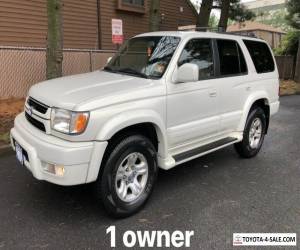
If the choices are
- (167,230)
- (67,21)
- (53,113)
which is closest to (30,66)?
(67,21)

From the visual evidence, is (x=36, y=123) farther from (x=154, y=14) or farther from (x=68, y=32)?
(x=68, y=32)

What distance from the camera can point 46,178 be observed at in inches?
140

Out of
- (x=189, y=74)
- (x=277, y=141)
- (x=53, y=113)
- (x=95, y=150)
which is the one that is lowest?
→ (x=277, y=141)

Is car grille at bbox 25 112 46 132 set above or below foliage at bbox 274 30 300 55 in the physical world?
below

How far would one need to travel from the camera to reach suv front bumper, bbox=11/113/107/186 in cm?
340

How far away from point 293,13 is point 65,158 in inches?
889

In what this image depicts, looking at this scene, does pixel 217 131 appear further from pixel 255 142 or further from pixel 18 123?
pixel 18 123

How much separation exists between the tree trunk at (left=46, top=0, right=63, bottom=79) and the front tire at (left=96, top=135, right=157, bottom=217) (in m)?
4.35

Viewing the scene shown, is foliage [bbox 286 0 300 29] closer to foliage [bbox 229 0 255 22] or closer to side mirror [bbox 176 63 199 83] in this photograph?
foliage [bbox 229 0 255 22]

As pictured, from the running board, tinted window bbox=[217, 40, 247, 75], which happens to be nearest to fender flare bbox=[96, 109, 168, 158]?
the running board

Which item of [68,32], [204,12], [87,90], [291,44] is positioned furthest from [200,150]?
[291,44]

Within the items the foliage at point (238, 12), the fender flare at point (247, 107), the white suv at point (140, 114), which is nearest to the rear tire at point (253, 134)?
the white suv at point (140, 114)

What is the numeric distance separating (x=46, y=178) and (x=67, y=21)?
412 inches

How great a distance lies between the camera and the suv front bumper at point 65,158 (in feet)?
11.1
